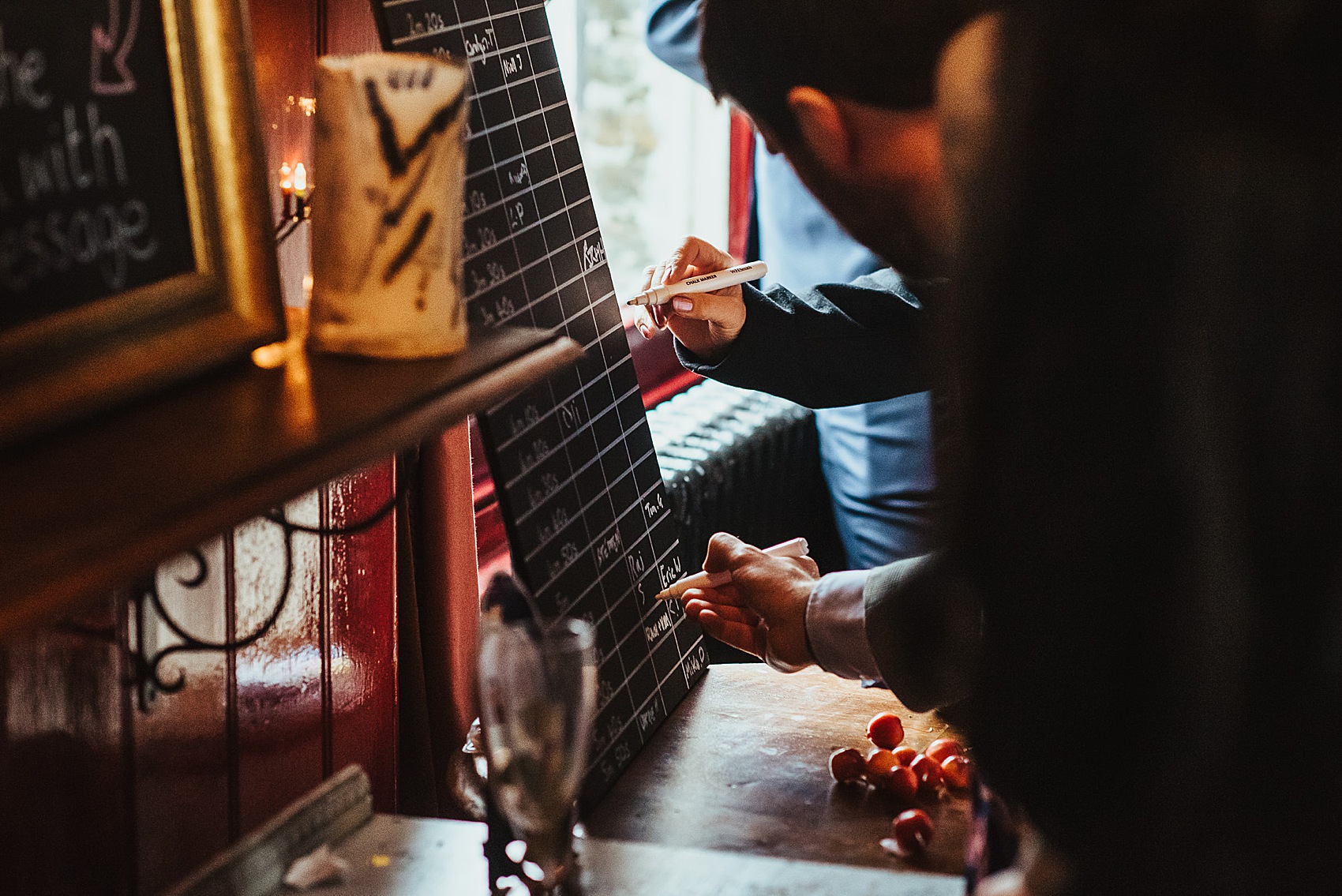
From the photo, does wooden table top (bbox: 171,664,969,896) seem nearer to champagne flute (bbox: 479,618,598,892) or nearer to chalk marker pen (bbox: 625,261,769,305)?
champagne flute (bbox: 479,618,598,892)

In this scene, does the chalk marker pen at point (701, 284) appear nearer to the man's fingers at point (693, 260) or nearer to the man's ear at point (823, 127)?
the man's fingers at point (693, 260)

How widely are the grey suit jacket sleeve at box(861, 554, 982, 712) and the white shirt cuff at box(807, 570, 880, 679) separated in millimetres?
13

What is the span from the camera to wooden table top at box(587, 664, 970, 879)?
1.23m

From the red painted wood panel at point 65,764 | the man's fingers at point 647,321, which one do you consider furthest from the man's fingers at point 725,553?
the red painted wood panel at point 65,764

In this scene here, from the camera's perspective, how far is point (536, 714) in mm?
949

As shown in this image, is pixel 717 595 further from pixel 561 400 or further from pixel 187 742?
pixel 187 742

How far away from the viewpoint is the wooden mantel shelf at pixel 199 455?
2.08 ft

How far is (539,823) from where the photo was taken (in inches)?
38.8

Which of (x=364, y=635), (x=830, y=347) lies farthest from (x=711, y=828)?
(x=830, y=347)

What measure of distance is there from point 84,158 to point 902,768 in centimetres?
94

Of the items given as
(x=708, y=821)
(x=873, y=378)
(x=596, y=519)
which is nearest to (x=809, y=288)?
(x=873, y=378)

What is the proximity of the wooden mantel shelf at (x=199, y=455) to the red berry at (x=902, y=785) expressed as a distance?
59cm

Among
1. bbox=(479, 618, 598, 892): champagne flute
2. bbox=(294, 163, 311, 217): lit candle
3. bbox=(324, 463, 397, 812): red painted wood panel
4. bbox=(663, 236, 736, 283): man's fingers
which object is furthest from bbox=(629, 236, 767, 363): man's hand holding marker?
bbox=(479, 618, 598, 892): champagne flute

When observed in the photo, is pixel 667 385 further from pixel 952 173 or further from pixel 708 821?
pixel 952 173
